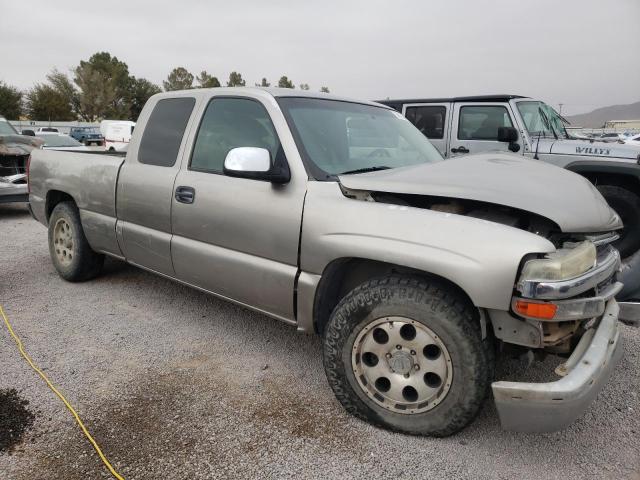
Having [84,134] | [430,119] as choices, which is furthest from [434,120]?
[84,134]

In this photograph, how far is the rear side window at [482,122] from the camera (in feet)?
22.9

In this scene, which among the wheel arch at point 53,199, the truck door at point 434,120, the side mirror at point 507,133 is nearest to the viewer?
the wheel arch at point 53,199

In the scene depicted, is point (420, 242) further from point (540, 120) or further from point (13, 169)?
point (13, 169)

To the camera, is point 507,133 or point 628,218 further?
point 507,133

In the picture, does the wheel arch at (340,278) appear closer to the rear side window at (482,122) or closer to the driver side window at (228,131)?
the driver side window at (228,131)

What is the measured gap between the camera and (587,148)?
19.9 ft

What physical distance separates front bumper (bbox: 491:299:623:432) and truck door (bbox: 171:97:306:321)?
1.27 metres

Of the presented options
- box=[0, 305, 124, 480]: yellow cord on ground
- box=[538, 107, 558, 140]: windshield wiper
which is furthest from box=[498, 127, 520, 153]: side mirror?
box=[0, 305, 124, 480]: yellow cord on ground

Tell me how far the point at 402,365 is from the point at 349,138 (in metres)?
1.54

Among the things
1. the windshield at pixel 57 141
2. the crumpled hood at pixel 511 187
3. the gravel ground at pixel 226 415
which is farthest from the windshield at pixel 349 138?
the windshield at pixel 57 141

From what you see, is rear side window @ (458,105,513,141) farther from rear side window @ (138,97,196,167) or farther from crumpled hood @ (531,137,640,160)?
rear side window @ (138,97,196,167)

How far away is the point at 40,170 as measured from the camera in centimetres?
464

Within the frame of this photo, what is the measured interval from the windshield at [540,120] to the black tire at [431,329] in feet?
18.2

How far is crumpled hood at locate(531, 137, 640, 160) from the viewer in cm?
576
